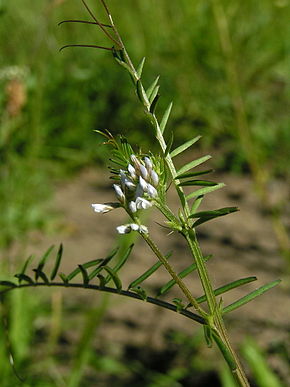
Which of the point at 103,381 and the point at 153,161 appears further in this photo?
the point at 103,381

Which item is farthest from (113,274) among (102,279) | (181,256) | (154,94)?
(181,256)

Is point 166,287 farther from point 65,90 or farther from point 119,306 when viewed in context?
point 65,90

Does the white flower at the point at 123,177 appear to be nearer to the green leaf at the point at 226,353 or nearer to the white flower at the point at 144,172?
the white flower at the point at 144,172

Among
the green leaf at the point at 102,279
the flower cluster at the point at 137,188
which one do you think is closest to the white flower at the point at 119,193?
the flower cluster at the point at 137,188

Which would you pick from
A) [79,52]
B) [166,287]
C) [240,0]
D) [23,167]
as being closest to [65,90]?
[79,52]

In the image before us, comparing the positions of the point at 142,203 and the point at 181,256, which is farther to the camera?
the point at 181,256

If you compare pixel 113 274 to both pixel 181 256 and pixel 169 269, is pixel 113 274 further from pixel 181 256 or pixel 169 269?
pixel 181 256

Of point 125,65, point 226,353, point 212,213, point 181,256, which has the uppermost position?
point 125,65

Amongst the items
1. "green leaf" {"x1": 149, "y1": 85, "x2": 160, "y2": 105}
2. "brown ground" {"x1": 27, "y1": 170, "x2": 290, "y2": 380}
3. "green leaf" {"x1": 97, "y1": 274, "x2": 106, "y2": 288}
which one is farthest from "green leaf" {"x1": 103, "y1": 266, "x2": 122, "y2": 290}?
"brown ground" {"x1": 27, "y1": 170, "x2": 290, "y2": 380}
